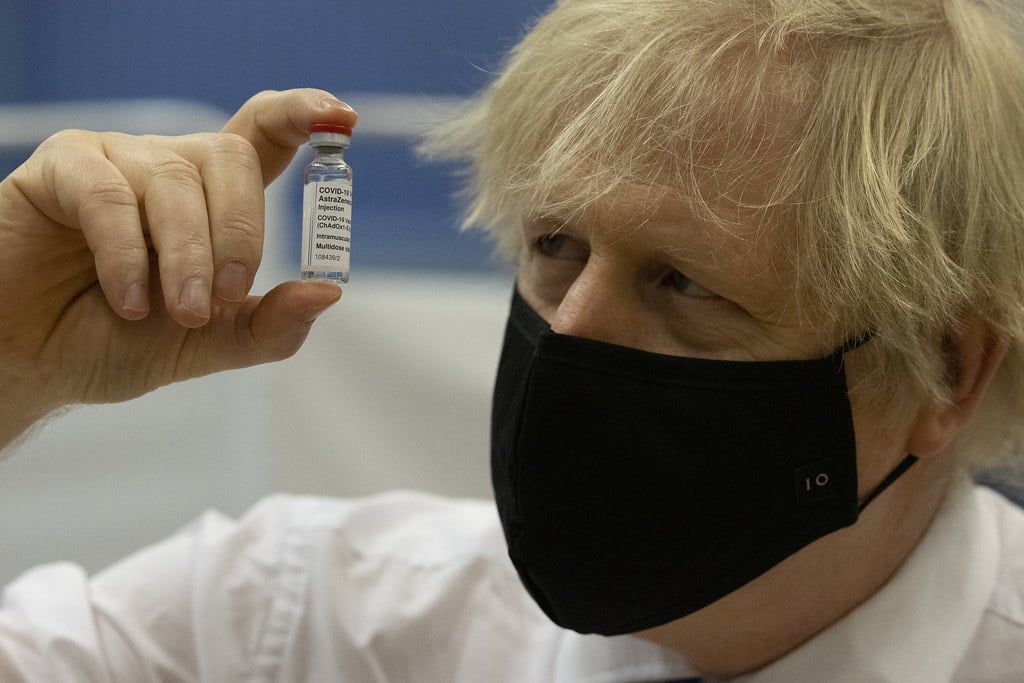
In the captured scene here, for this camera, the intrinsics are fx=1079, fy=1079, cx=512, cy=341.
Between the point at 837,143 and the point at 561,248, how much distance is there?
380 millimetres

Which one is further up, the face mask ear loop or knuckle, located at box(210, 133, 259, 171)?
knuckle, located at box(210, 133, 259, 171)

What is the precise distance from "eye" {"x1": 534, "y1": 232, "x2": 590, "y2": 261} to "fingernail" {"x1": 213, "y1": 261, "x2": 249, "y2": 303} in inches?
17.0

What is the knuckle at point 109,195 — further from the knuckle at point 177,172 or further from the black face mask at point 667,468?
the black face mask at point 667,468

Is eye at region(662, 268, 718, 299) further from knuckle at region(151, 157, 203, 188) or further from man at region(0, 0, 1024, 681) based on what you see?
knuckle at region(151, 157, 203, 188)

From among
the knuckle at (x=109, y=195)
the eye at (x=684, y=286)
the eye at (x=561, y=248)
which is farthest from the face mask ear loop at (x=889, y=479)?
the knuckle at (x=109, y=195)

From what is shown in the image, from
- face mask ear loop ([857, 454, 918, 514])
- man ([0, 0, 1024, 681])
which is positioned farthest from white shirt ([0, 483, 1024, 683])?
face mask ear loop ([857, 454, 918, 514])

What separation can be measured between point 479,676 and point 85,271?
880 millimetres

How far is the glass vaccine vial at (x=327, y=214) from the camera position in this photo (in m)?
1.19

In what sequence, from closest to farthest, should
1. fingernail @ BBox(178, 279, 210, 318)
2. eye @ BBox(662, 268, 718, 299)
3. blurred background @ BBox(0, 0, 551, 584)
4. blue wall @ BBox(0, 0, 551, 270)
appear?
fingernail @ BBox(178, 279, 210, 318)
eye @ BBox(662, 268, 718, 299)
blurred background @ BBox(0, 0, 551, 584)
blue wall @ BBox(0, 0, 551, 270)

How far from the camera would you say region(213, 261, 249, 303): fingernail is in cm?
119

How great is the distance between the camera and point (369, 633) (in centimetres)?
178

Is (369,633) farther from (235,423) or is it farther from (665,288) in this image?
(235,423)

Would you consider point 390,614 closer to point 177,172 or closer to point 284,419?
point 177,172

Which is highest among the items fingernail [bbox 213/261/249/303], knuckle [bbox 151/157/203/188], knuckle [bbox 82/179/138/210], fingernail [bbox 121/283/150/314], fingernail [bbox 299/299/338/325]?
knuckle [bbox 151/157/203/188]
